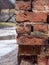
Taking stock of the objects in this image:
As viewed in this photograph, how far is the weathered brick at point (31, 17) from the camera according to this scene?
1128 mm

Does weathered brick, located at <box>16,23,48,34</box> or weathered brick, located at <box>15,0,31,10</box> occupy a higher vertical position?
weathered brick, located at <box>15,0,31,10</box>

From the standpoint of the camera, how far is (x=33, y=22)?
1141 mm

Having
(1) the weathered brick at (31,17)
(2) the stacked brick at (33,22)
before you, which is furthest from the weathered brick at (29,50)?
(1) the weathered brick at (31,17)

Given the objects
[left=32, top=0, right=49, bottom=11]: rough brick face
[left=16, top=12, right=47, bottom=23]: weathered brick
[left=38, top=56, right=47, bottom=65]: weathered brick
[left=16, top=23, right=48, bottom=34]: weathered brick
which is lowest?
[left=38, top=56, right=47, bottom=65]: weathered brick

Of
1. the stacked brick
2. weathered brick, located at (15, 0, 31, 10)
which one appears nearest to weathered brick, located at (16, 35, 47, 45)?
the stacked brick

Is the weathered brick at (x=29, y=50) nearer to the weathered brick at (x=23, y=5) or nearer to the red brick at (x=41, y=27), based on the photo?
the red brick at (x=41, y=27)

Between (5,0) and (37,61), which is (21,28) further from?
(5,0)

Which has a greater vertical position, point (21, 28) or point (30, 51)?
point (21, 28)

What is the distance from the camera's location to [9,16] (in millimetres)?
9688

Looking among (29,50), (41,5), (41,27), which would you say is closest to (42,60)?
(29,50)

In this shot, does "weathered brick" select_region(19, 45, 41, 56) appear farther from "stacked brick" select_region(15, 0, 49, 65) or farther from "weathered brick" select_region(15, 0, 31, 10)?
"weathered brick" select_region(15, 0, 31, 10)

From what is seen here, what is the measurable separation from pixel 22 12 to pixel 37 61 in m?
0.30

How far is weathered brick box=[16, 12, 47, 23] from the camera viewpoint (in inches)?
44.4

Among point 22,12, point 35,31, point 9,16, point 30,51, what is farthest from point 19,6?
point 9,16
